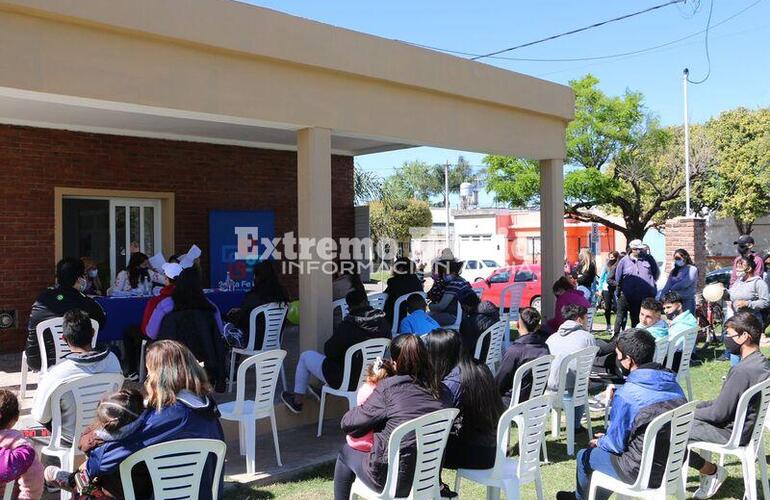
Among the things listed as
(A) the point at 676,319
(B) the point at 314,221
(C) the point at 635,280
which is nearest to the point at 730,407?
(A) the point at 676,319

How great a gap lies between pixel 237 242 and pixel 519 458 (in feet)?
26.7

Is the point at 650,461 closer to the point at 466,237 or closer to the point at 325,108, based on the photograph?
the point at 325,108

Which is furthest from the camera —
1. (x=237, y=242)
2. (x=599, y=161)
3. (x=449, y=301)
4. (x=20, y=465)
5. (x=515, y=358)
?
(x=599, y=161)

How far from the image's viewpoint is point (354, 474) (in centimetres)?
384

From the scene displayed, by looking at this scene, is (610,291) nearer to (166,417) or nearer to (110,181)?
(110,181)

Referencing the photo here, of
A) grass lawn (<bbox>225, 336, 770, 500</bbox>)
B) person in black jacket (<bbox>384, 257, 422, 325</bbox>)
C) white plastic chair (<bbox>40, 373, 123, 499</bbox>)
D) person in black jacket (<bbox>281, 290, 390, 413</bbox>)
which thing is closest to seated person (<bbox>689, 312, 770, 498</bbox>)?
grass lawn (<bbox>225, 336, 770, 500</bbox>)

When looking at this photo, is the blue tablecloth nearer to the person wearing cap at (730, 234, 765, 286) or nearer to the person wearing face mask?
the person wearing face mask

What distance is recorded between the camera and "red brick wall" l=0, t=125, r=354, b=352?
8.88 m

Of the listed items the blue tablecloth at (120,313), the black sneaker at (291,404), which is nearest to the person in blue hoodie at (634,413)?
the black sneaker at (291,404)

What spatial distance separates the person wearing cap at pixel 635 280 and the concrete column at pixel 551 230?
1.16 m

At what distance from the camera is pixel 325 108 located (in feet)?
22.1

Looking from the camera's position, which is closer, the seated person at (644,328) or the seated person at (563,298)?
the seated person at (644,328)

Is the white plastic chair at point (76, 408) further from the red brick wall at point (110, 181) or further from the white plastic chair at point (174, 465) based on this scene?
the red brick wall at point (110, 181)

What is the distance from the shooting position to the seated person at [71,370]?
418 centimetres
